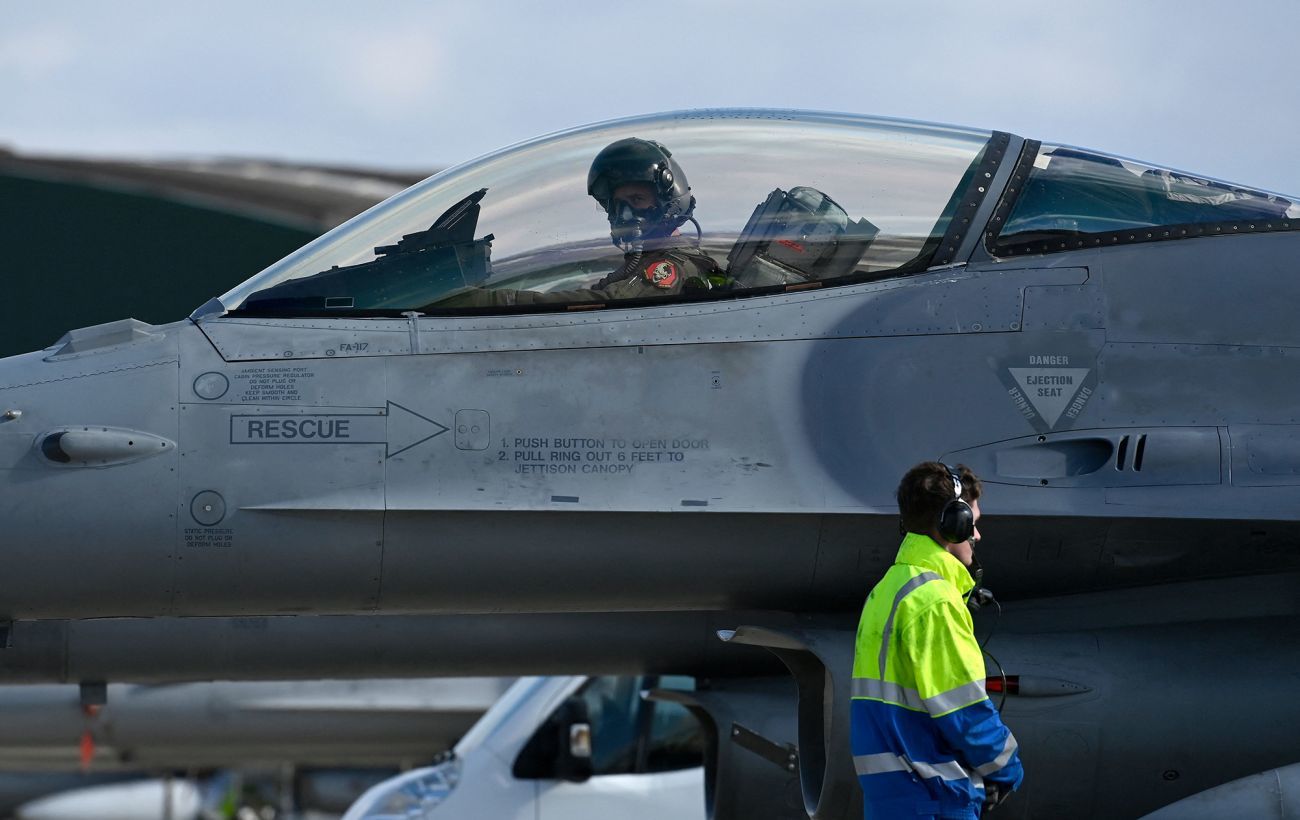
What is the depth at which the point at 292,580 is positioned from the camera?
527 cm

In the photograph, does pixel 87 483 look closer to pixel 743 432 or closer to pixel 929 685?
pixel 743 432

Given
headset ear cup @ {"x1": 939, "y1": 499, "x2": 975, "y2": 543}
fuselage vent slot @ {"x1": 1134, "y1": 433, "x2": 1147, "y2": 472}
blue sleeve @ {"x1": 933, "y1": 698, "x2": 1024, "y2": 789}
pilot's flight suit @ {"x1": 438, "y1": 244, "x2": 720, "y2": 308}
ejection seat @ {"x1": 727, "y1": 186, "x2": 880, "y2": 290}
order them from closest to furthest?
1. blue sleeve @ {"x1": 933, "y1": 698, "x2": 1024, "y2": 789}
2. headset ear cup @ {"x1": 939, "y1": 499, "x2": 975, "y2": 543}
3. fuselage vent slot @ {"x1": 1134, "y1": 433, "x2": 1147, "y2": 472}
4. pilot's flight suit @ {"x1": 438, "y1": 244, "x2": 720, "y2": 308}
5. ejection seat @ {"x1": 727, "y1": 186, "x2": 880, "y2": 290}

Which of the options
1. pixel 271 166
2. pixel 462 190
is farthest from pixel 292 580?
pixel 271 166

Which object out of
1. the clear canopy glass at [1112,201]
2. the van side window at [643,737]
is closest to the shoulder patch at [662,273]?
the clear canopy glass at [1112,201]

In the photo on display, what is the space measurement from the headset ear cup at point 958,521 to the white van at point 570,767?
16.5ft

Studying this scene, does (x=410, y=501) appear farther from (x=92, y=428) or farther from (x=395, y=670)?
(x=395, y=670)

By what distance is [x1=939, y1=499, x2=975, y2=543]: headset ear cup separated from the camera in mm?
4359

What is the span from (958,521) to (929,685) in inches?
18.6

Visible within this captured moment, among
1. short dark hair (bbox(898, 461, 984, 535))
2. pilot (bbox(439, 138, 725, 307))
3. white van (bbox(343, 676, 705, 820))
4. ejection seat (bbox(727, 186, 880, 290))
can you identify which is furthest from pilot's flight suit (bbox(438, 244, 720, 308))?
white van (bbox(343, 676, 705, 820))

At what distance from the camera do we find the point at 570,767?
9430 millimetres

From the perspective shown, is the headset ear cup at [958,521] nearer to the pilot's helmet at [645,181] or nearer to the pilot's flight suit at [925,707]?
the pilot's flight suit at [925,707]

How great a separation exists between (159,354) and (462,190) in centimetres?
126

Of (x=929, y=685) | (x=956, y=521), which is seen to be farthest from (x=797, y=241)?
(x=929, y=685)

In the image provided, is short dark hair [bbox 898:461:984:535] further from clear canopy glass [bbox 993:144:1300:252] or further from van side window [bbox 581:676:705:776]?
van side window [bbox 581:676:705:776]
